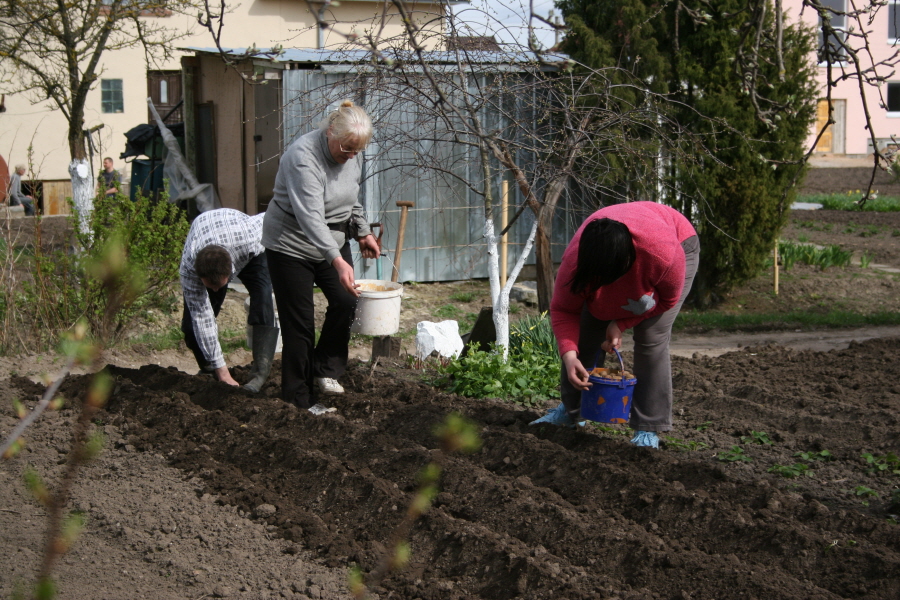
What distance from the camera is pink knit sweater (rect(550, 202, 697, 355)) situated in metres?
3.48

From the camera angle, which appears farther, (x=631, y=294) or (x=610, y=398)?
(x=610, y=398)

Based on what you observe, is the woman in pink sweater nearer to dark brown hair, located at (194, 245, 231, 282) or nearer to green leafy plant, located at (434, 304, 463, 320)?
dark brown hair, located at (194, 245, 231, 282)

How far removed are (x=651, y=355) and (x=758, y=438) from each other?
0.98 metres

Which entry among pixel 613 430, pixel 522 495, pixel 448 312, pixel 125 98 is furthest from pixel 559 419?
pixel 125 98

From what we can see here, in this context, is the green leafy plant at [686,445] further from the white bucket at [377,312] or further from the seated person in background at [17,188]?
the seated person in background at [17,188]

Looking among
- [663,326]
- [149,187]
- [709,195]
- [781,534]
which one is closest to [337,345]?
[663,326]

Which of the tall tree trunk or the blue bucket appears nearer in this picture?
the blue bucket

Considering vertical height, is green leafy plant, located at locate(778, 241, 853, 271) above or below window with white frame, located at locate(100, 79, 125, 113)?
below

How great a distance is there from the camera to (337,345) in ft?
15.9

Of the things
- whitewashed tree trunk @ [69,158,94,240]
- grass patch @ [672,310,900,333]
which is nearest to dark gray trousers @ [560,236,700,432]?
grass patch @ [672,310,900,333]

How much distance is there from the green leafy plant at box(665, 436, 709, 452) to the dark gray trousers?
1.04 feet

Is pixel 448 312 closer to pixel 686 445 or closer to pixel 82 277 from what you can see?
pixel 82 277

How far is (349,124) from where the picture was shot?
416cm

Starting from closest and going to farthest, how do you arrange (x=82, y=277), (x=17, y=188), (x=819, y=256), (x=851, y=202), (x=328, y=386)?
(x=328, y=386) < (x=82, y=277) < (x=819, y=256) < (x=17, y=188) < (x=851, y=202)
